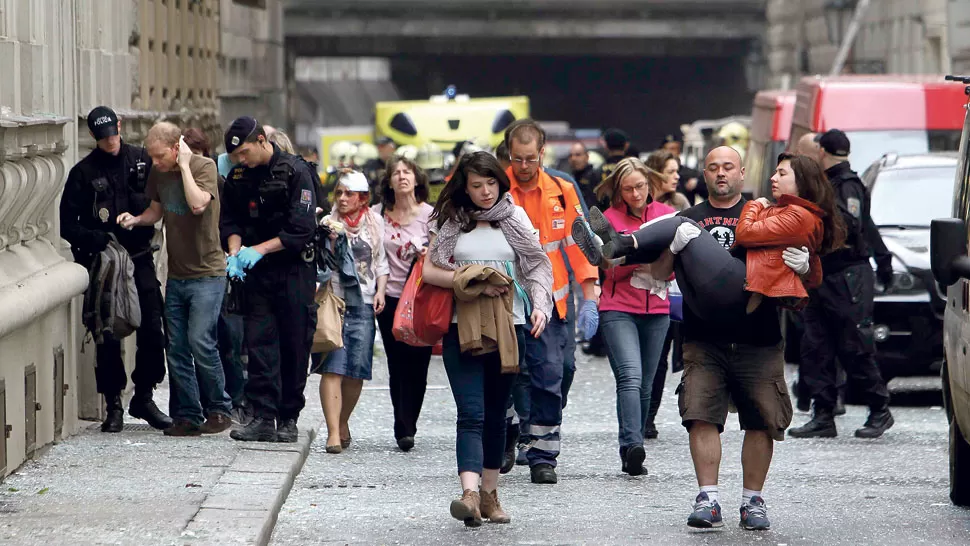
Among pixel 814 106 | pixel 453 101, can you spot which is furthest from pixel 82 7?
pixel 453 101

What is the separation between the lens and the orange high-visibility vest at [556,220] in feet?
31.7

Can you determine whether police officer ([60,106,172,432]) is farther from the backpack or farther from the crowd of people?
the backpack

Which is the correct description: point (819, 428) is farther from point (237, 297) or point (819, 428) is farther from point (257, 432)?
point (237, 297)

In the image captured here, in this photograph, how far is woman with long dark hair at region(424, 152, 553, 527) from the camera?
815 centimetres

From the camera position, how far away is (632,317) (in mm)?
10055

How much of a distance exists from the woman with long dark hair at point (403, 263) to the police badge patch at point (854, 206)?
2.46m

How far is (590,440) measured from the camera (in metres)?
11.5

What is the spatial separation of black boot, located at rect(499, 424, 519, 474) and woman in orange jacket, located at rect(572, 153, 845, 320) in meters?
2.06

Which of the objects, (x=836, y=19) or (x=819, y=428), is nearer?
(x=819, y=428)

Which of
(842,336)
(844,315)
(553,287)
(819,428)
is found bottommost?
(819,428)

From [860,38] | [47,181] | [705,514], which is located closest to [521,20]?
[860,38]

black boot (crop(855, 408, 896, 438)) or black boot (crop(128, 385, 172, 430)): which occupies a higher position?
black boot (crop(128, 385, 172, 430))

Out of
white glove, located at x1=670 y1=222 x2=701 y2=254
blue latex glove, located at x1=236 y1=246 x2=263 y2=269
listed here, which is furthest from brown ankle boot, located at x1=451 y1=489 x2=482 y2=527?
blue latex glove, located at x1=236 y1=246 x2=263 y2=269

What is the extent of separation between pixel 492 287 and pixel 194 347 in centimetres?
281
